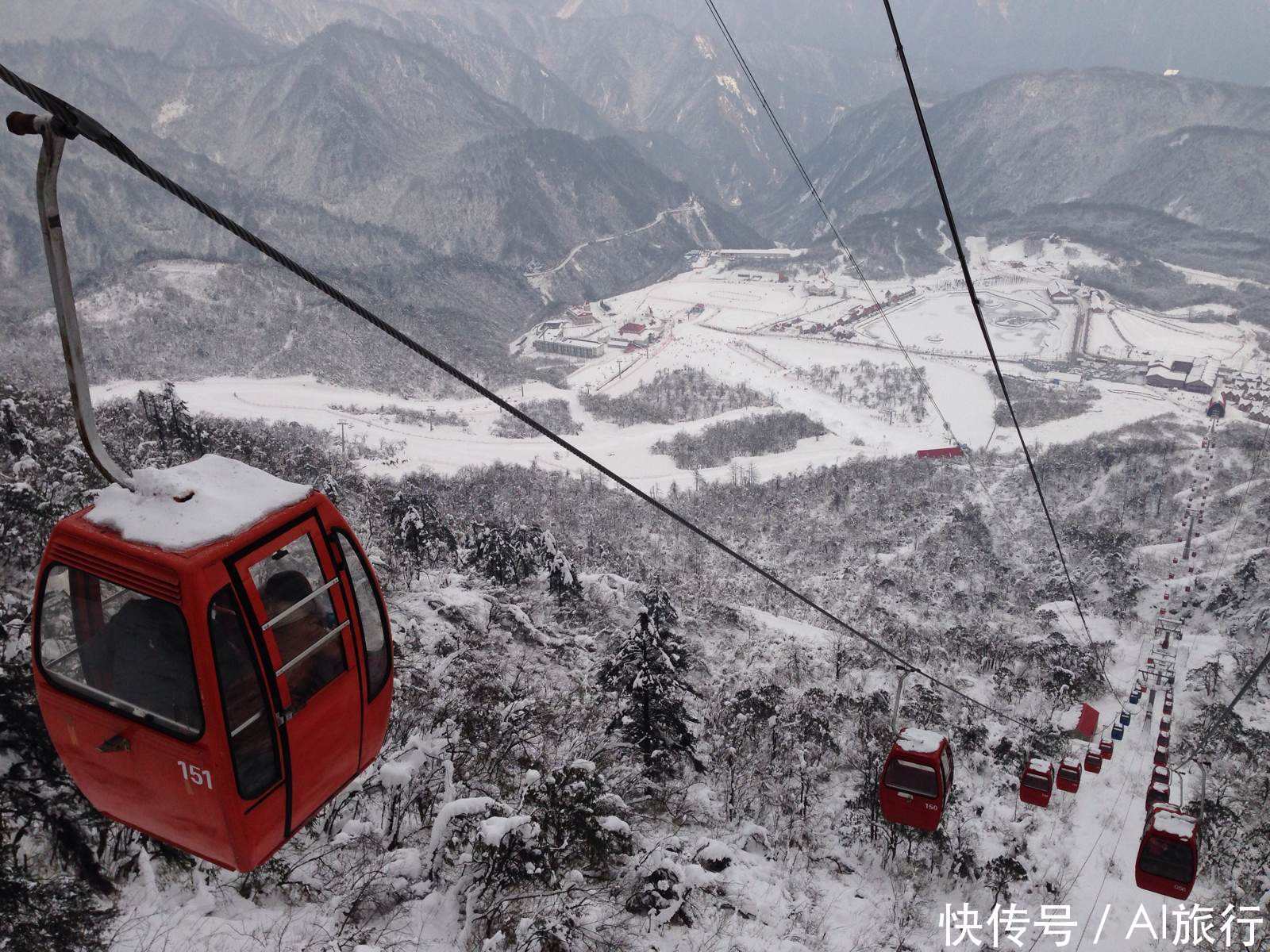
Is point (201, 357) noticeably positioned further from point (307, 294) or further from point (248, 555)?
point (248, 555)

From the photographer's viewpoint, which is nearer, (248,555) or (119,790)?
(248,555)

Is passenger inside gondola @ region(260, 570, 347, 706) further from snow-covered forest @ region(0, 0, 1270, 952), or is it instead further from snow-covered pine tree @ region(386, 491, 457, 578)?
snow-covered pine tree @ region(386, 491, 457, 578)

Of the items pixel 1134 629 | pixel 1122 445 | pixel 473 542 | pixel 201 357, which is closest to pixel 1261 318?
pixel 1122 445

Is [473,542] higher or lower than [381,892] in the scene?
lower

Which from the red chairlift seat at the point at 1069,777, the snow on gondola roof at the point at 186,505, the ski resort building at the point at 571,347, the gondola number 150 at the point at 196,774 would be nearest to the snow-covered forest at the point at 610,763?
the red chairlift seat at the point at 1069,777

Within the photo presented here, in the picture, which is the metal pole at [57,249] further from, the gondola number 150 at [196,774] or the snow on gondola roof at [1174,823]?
the snow on gondola roof at [1174,823]

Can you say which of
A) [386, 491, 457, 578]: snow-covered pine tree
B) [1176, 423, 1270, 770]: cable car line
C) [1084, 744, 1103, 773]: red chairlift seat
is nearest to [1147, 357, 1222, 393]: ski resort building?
[1176, 423, 1270, 770]: cable car line
